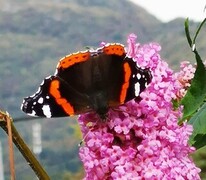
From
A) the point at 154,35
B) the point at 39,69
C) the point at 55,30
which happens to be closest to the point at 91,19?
the point at 55,30

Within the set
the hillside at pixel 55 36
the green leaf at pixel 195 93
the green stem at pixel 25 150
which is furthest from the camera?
the hillside at pixel 55 36

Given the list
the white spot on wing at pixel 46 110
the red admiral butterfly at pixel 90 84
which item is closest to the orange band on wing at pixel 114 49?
the red admiral butterfly at pixel 90 84

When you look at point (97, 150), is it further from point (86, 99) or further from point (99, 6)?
point (99, 6)

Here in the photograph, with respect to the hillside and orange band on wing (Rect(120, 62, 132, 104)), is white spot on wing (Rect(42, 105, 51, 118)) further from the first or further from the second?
the hillside

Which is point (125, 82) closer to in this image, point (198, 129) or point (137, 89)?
point (137, 89)

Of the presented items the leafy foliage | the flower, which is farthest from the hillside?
the flower

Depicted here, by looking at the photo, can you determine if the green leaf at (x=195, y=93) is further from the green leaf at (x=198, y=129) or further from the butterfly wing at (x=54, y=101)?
the butterfly wing at (x=54, y=101)

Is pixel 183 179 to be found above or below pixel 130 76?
below
